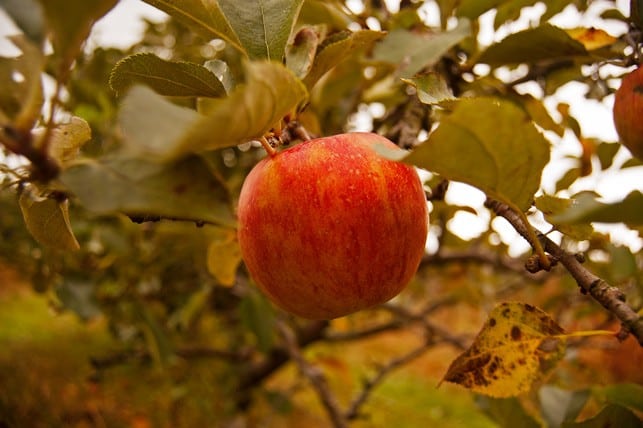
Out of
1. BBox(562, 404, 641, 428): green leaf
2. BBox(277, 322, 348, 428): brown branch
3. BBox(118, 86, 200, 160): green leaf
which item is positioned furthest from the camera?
BBox(277, 322, 348, 428): brown branch

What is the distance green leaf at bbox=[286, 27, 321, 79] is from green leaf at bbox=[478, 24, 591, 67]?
23cm

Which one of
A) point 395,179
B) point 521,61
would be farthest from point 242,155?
point 395,179

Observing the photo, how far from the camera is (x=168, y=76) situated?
456 mm

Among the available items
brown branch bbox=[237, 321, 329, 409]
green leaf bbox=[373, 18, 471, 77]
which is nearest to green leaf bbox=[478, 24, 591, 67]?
green leaf bbox=[373, 18, 471, 77]

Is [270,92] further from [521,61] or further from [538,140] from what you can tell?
[521,61]

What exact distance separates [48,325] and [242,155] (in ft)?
11.1

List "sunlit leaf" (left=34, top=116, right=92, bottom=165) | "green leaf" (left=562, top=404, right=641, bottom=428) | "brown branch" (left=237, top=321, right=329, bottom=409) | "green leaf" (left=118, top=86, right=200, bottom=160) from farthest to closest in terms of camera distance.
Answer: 1. "brown branch" (left=237, top=321, right=329, bottom=409)
2. "green leaf" (left=562, top=404, right=641, bottom=428)
3. "sunlit leaf" (left=34, top=116, right=92, bottom=165)
4. "green leaf" (left=118, top=86, right=200, bottom=160)

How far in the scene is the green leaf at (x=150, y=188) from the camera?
0.29 metres

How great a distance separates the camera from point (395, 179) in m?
0.46

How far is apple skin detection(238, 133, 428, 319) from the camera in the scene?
17.2 inches

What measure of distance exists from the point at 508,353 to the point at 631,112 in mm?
263

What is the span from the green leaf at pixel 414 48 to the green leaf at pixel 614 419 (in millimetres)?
398

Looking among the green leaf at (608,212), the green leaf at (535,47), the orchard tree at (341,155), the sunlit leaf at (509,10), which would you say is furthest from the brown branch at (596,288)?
the sunlit leaf at (509,10)

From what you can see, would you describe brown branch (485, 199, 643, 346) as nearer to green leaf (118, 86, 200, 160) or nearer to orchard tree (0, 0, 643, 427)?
orchard tree (0, 0, 643, 427)
